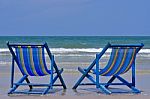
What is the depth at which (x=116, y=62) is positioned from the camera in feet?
26.5

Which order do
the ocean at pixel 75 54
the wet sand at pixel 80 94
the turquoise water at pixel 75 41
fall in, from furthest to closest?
the turquoise water at pixel 75 41 → the ocean at pixel 75 54 → the wet sand at pixel 80 94

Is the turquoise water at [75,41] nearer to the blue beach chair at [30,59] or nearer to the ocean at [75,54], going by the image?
the ocean at [75,54]

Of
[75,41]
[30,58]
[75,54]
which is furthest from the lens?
[75,41]

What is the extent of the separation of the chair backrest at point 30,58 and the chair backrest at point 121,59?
3.96 ft

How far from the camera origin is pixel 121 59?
8.02m

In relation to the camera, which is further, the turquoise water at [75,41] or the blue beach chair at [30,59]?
the turquoise water at [75,41]

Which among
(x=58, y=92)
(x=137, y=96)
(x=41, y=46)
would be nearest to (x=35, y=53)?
(x=41, y=46)

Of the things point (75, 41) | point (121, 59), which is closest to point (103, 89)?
point (121, 59)

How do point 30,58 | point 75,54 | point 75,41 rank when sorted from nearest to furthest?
point 30,58 < point 75,54 < point 75,41

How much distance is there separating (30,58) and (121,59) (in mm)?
1697

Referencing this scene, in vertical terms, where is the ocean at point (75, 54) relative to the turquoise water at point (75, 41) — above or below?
below

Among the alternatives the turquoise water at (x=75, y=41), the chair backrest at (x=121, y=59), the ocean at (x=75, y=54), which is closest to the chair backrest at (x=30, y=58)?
the ocean at (x=75, y=54)

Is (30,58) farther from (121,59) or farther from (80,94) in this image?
(121,59)

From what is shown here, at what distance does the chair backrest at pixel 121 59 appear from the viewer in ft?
25.8
